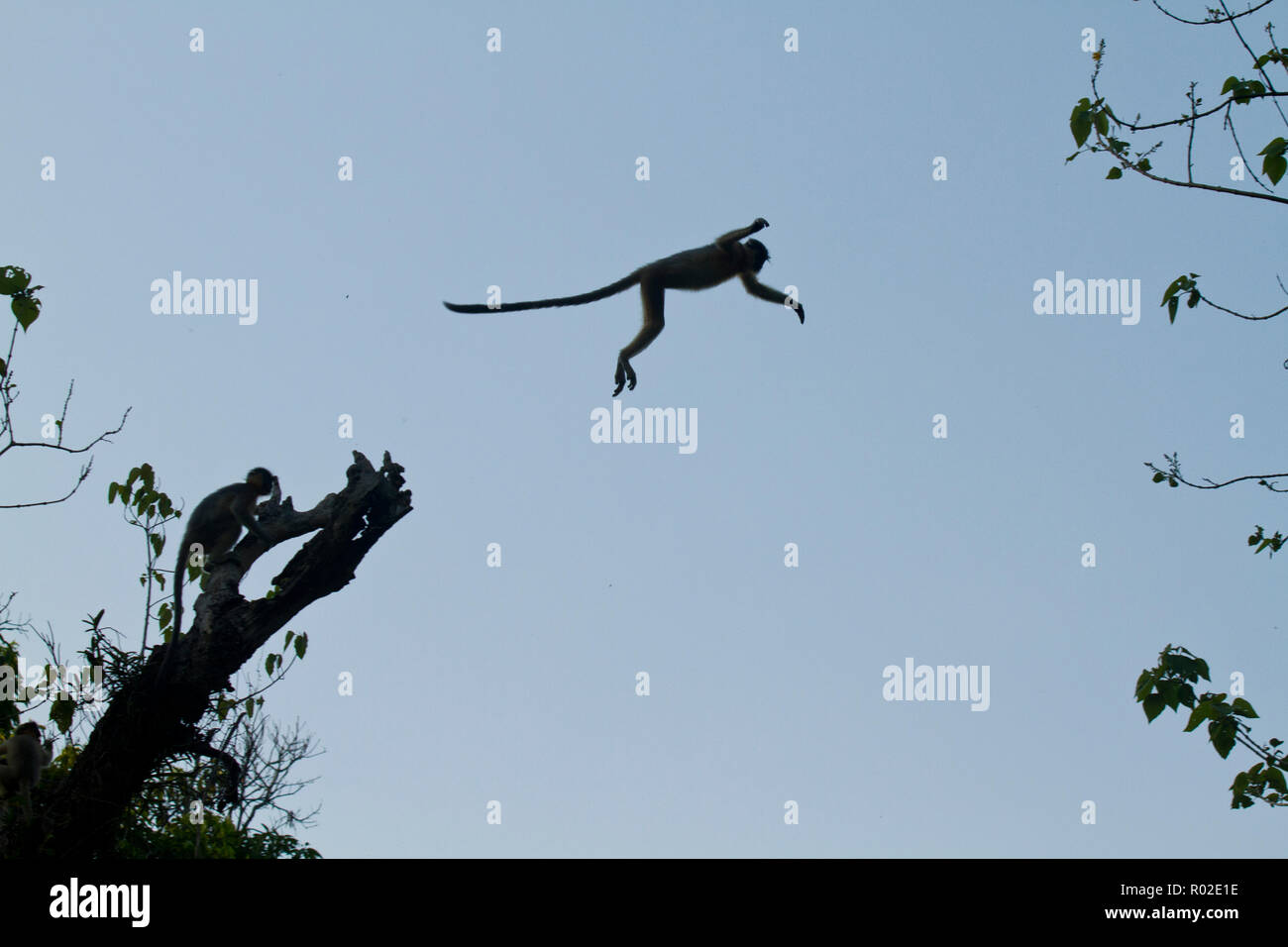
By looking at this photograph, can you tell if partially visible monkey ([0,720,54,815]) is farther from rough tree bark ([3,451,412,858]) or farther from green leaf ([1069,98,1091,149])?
green leaf ([1069,98,1091,149])

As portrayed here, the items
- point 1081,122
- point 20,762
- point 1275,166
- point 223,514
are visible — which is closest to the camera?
point 1275,166

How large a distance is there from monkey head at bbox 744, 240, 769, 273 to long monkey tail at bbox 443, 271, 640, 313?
133 centimetres

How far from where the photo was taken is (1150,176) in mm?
6469

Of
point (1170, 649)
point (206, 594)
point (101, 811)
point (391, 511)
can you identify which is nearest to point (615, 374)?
point (391, 511)

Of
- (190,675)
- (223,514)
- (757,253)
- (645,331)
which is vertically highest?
(757,253)

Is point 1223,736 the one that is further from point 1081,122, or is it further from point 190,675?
point 190,675

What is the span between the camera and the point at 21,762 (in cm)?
1023

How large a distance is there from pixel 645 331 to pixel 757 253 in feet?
5.56

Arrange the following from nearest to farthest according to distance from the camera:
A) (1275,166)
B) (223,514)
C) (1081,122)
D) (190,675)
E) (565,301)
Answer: (1275,166)
(1081,122)
(190,675)
(565,301)
(223,514)

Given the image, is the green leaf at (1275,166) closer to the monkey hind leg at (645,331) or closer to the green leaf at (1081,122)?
the green leaf at (1081,122)

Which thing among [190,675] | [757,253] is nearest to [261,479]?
[190,675]

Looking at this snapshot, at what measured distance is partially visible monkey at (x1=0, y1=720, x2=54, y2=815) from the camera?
10.1 meters
